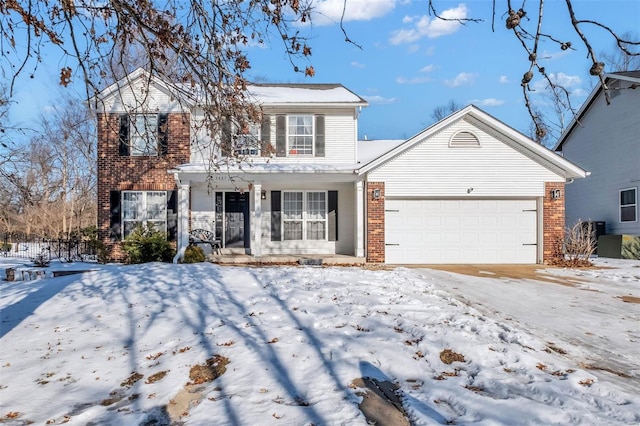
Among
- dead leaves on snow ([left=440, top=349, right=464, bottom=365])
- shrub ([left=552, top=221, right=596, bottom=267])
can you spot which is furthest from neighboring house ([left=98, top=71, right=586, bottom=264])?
dead leaves on snow ([left=440, top=349, right=464, bottom=365])

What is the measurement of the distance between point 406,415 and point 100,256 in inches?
508

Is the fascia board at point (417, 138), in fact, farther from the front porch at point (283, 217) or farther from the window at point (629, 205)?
the window at point (629, 205)

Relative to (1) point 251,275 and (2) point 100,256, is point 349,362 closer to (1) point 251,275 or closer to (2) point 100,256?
(1) point 251,275

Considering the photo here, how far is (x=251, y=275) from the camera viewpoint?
28.4ft

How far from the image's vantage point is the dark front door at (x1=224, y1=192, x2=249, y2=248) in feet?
45.9

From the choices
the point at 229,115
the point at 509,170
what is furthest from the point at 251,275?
the point at 509,170

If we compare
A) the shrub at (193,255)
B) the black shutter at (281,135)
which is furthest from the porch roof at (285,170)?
the shrub at (193,255)

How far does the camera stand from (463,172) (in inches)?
503

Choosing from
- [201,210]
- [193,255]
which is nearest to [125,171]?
[201,210]

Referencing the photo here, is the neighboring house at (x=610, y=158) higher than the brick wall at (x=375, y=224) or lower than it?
higher

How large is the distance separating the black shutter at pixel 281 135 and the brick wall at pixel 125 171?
10.3ft

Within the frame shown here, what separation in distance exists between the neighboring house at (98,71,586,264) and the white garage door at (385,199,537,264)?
3cm

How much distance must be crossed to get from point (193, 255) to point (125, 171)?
452cm

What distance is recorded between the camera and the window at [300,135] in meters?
13.9
